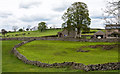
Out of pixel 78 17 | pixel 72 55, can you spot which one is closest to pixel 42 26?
pixel 78 17

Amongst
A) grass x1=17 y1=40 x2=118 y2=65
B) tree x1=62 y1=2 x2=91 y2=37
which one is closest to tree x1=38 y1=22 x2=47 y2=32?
tree x1=62 y1=2 x2=91 y2=37

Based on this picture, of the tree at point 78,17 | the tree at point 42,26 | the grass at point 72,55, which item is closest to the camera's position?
the grass at point 72,55

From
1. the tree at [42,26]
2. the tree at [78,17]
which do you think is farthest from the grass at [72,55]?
the tree at [42,26]

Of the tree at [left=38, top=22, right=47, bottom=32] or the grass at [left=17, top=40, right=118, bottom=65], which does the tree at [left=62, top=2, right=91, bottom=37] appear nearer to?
the grass at [left=17, top=40, right=118, bottom=65]

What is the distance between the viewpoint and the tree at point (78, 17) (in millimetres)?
60500

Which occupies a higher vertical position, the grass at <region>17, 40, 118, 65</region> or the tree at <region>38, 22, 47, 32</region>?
the tree at <region>38, 22, 47, 32</region>

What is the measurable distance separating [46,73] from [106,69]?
8416 mm

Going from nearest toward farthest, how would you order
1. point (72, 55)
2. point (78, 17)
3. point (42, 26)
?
1. point (72, 55)
2. point (78, 17)
3. point (42, 26)

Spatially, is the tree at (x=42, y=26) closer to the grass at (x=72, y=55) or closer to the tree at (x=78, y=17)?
the tree at (x=78, y=17)

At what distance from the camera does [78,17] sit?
198ft

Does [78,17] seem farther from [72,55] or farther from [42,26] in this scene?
[42,26]

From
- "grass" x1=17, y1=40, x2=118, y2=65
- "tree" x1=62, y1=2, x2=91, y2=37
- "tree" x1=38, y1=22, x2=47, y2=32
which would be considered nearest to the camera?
"grass" x1=17, y1=40, x2=118, y2=65

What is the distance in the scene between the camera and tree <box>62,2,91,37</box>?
6050 centimetres

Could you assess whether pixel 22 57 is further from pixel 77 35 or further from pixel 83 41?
pixel 77 35
